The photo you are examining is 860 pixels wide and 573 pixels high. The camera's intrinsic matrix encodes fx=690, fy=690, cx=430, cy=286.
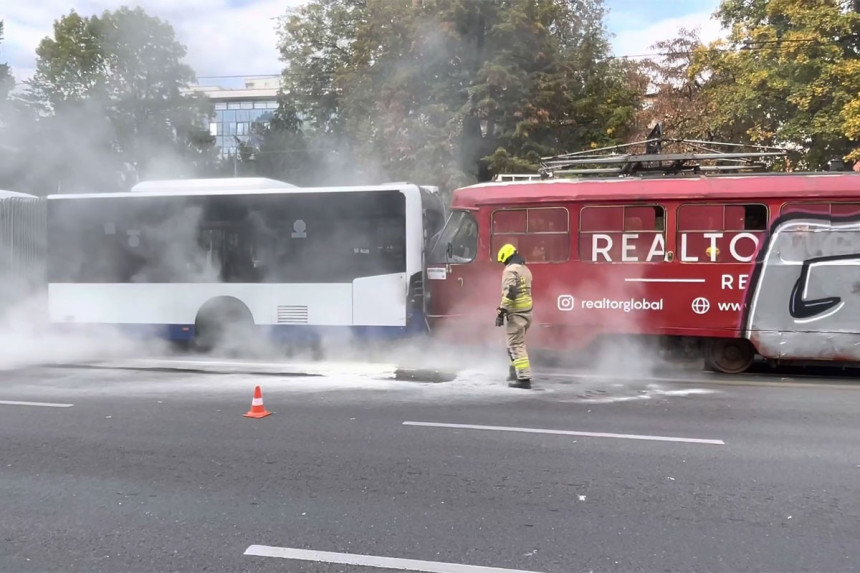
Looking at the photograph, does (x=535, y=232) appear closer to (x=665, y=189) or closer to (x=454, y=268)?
(x=454, y=268)

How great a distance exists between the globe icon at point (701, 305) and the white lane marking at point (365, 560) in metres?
6.72

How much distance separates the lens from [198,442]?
588cm

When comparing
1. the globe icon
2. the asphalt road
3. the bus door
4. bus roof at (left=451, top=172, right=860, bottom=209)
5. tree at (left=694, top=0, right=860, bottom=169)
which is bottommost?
the asphalt road

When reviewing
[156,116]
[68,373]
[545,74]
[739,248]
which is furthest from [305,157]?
[739,248]

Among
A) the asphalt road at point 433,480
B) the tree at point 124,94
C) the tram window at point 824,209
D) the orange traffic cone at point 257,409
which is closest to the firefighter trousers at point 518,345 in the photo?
the asphalt road at point 433,480

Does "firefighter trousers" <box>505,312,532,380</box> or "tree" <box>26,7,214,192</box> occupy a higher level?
"tree" <box>26,7,214,192</box>

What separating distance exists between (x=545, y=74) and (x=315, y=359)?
423 inches

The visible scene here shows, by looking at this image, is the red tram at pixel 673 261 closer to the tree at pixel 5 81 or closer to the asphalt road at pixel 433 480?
the asphalt road at pixel 433 480

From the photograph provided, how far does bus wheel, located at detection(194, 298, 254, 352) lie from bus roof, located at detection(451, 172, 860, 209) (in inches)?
151

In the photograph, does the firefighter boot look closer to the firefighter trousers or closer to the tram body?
the firefighter trousers

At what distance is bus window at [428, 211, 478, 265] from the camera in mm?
10203

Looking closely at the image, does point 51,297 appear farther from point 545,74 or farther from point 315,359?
point 545,74

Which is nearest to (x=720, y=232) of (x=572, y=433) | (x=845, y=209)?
(x=845, y=209)

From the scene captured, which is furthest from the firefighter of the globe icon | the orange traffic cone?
the orange traffic cone
